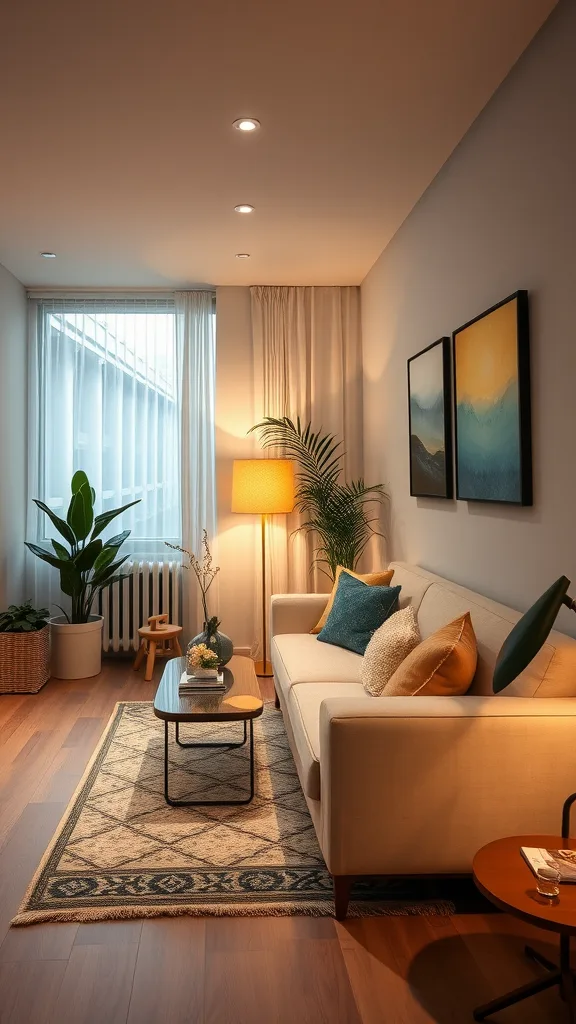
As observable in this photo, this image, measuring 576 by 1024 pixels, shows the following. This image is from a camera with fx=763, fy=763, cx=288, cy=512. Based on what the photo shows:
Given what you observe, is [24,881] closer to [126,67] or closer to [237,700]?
[237,700]

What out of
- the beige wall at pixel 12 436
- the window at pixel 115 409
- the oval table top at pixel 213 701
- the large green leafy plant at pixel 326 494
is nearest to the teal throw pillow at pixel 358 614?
the oval table top at pixel 213 701

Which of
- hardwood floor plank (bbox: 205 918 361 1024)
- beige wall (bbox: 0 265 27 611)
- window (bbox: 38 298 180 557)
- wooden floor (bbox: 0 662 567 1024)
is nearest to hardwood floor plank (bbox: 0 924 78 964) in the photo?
wooden floor (bbox: 0 662 567 1024)

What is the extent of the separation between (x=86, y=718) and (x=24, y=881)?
1745mm

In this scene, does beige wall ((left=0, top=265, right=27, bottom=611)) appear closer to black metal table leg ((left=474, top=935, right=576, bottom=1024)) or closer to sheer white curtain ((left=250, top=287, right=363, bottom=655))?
sheer white curtain ((left=250, top=287, right=363, bottom=655))

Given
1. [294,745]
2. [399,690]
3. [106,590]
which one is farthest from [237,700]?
[106,590]

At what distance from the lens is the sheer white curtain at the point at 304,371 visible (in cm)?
541

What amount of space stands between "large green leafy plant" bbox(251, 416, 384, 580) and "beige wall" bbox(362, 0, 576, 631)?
93 cm

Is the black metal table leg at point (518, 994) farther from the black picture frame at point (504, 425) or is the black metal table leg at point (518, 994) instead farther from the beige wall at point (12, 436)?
the beige wall at point (12, 436)

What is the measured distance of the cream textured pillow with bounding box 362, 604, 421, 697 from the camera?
9.30 ft

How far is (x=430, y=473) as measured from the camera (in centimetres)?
370

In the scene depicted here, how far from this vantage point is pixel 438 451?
3.57 meters

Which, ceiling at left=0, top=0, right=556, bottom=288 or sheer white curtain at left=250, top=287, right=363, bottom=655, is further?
sheer white curtain at left=250, top=287, right=363, bottom=655

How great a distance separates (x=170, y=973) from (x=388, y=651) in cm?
133

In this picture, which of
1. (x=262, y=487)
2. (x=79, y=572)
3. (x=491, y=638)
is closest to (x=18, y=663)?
(x=79, y=572)
